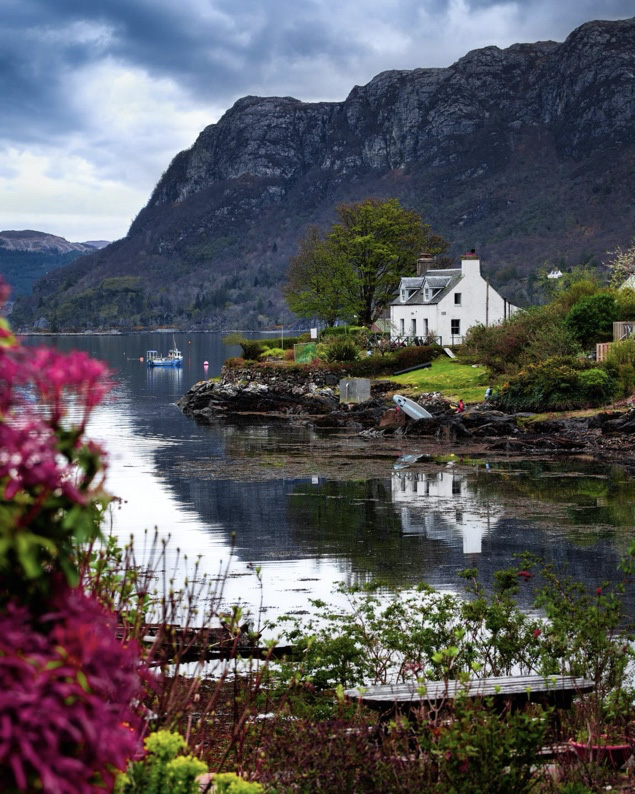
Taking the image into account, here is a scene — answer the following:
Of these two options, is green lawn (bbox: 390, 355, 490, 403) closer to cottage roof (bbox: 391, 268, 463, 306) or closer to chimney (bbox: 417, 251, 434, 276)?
cottage roof (bbox: 391, 268, 463, 306)

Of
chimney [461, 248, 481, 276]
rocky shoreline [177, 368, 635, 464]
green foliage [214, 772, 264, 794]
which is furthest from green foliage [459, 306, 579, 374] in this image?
green foliage [214, 772, 264, 794]

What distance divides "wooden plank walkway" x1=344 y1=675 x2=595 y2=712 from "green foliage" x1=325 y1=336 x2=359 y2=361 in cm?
5467

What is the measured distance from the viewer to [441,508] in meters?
27.7

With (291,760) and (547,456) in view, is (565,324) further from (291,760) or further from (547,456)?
(291,760)

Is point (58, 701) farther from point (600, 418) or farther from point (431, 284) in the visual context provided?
point (431, 284)

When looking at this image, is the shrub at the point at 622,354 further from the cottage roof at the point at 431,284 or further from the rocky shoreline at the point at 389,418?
the cottage roof at the point at 431,284

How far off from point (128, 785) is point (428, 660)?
19.3ft

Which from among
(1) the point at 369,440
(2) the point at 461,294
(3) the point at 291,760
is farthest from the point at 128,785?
(2) the point at 461,294

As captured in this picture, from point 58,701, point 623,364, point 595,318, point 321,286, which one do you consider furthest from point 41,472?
point 321,286

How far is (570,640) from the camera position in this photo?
1068 centimetres

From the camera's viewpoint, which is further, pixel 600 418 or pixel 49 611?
pixel 600 418

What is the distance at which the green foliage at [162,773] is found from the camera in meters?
5.36

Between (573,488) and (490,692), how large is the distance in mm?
23551

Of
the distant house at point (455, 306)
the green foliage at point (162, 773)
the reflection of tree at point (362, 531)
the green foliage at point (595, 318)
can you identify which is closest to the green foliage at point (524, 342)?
the green foliage at point (595, 318)
